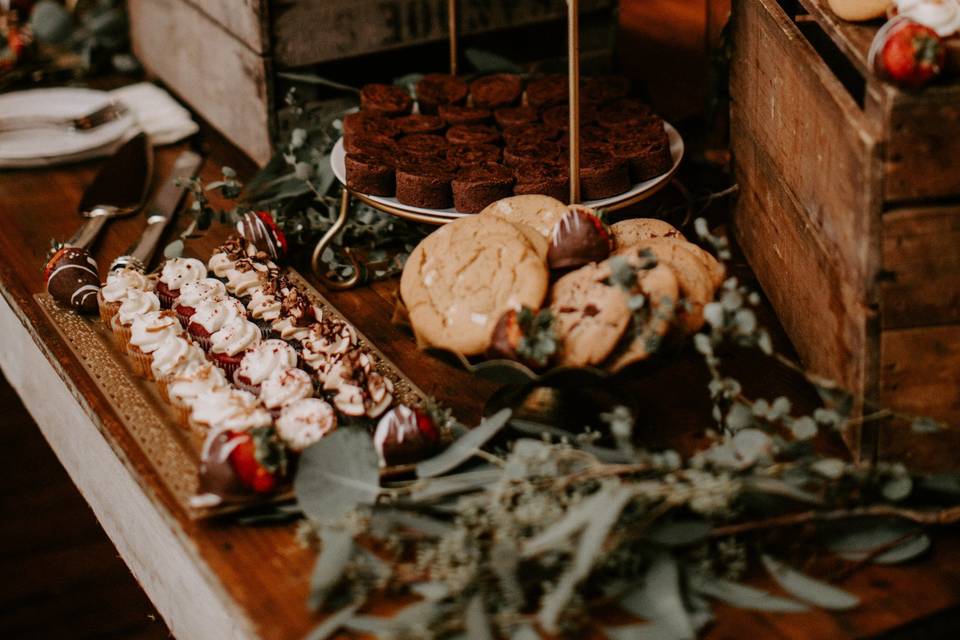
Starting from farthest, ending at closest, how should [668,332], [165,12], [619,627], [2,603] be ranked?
1. [165,12]
2. [2,603]
3. [668,332]
4. [619,627]

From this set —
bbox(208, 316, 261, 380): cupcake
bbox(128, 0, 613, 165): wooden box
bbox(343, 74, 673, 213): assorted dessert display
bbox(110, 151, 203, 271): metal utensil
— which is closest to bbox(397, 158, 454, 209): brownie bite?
bbox(343, 74, 673, 213): assorted dessert display

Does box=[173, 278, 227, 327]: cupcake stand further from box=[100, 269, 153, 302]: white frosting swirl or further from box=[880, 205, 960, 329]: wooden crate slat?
box=[880, 205, 960, 329]: wooden crate slat

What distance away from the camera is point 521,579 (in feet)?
3.08

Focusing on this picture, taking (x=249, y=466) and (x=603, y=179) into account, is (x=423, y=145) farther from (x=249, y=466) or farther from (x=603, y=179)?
(x=249, y=466)

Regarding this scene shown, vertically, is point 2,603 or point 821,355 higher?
point 821,355

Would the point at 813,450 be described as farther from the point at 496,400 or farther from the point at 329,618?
the point at 329,618

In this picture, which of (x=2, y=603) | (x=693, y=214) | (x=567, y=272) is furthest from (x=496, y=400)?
(x=2, y=603)

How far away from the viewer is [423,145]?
1.48 metres

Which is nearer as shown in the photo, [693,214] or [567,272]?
[567,272]

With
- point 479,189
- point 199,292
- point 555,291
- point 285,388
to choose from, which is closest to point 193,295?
point 199,292

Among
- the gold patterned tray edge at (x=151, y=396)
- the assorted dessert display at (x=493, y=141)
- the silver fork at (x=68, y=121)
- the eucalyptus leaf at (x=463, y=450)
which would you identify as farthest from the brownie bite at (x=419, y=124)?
the silver fork at (x=68, y=121)

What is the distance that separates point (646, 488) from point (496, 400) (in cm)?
28

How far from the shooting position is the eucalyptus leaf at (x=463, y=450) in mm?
1066

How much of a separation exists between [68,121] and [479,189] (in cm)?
94
